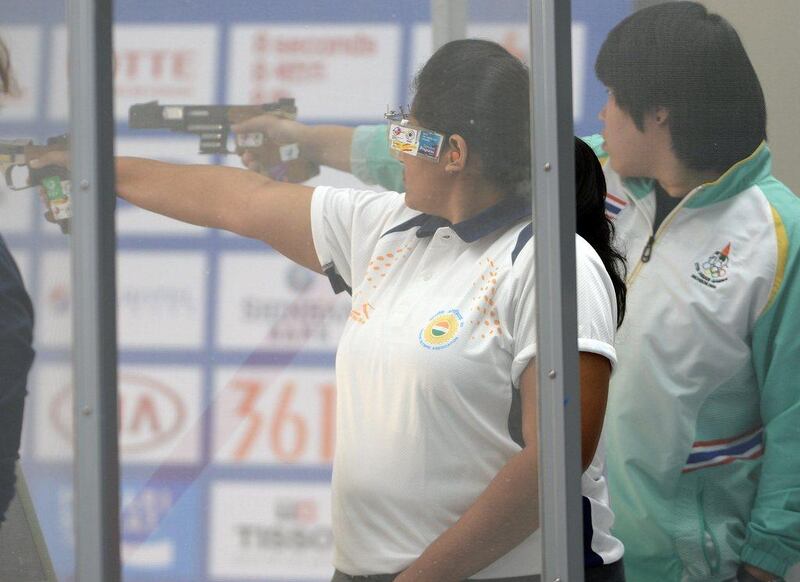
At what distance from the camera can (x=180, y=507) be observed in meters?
1.99

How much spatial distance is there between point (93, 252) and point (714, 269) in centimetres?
126

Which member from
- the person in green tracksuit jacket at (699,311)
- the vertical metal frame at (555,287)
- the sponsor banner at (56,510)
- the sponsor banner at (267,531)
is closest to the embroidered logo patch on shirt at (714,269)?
the person in green tracksuit jacket at (699,311)

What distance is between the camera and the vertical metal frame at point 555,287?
2010mm

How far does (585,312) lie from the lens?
6.90 feet

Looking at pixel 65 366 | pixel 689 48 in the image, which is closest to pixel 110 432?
pixel 65 366

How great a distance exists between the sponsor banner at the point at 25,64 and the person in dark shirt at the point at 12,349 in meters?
0.22

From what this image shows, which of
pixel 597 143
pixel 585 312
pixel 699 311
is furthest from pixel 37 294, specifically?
pixel 699 311

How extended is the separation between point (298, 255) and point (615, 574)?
0.82 meters

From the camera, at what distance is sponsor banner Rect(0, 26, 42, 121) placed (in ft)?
6.50

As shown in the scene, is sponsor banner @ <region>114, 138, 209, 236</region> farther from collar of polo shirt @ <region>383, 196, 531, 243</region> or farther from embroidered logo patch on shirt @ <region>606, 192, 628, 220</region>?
embroidered logo patch on shirt @ <region>606, 192, 628, 220</region>

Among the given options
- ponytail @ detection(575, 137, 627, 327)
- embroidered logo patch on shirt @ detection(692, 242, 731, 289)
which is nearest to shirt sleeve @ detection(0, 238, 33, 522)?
ponytail @ detection(575, 137, 627, 327)

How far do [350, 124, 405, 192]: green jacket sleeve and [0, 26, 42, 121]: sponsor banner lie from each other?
52 cm

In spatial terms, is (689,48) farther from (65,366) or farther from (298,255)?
(65,366)

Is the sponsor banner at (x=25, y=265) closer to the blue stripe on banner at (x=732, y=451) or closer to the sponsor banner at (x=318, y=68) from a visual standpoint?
the sponsor banner at (x=318, y=68)
